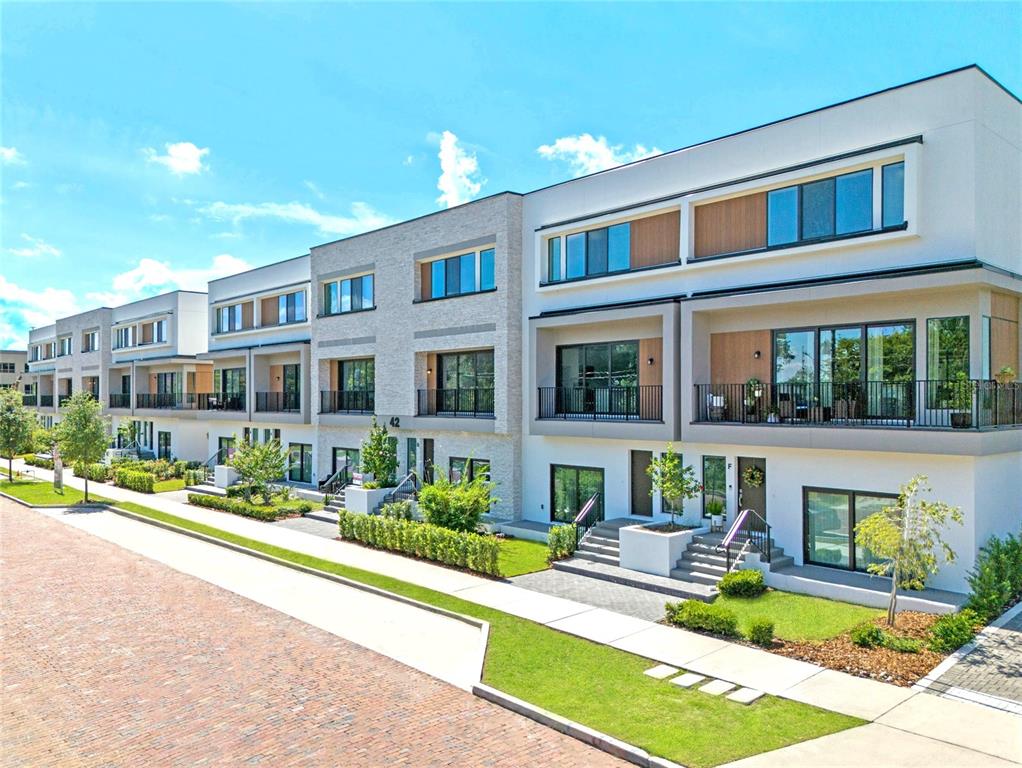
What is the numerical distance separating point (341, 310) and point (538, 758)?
24246 mm

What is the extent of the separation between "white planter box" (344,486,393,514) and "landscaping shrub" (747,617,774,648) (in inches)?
604

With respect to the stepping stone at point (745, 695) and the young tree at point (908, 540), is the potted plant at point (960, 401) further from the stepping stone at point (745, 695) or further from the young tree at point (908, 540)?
the stepping stone at point (745, 695)

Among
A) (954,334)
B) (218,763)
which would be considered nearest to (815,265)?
(954,334)

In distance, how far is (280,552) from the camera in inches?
802

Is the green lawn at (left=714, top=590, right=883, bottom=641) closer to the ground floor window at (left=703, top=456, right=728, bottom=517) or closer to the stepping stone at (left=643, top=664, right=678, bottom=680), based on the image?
the stepping stone at (left=643, top=664, right=678, bottom=680)

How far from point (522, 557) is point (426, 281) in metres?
11.8

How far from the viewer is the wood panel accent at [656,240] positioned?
19.4 meters

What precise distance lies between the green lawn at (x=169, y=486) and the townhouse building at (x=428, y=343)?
8.98 m

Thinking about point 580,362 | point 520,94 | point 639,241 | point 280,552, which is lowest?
point 280,552

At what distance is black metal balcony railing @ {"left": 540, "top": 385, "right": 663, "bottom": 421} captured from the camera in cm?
1986

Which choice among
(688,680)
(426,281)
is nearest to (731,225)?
(688,680)

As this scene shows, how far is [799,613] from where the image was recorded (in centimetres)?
1396

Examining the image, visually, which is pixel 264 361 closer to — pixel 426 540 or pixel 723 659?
pixel 426 540

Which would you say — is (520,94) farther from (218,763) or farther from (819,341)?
(218,763)
